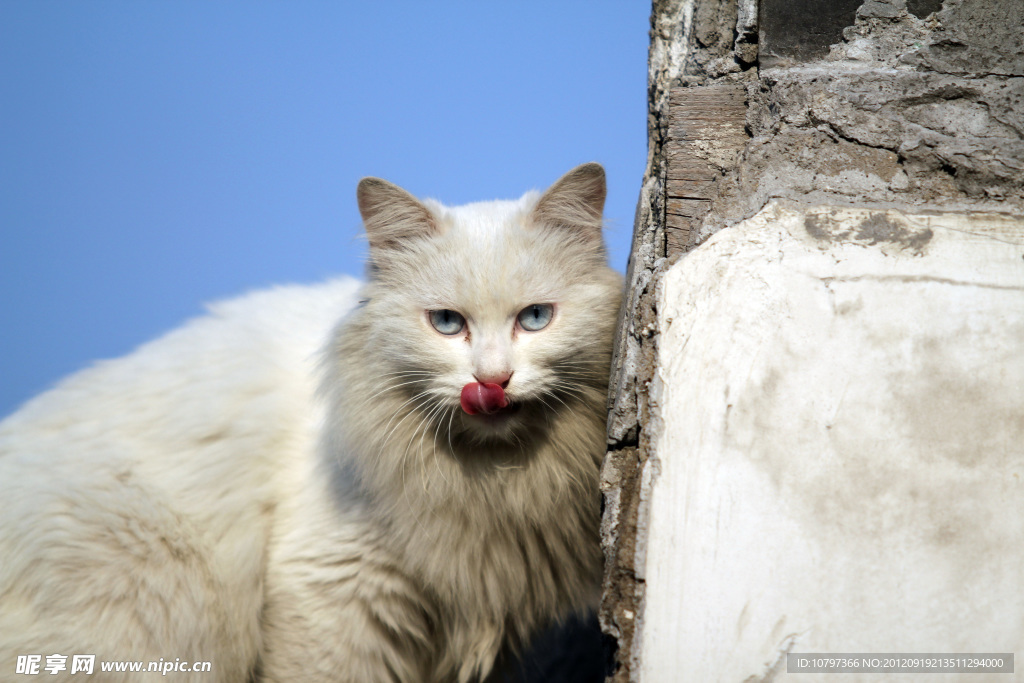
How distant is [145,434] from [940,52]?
2.54m

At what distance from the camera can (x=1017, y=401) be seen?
135 centimetres

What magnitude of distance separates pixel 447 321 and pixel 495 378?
0.30 metres

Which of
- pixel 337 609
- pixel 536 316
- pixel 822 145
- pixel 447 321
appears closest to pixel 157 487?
pixel 337 609

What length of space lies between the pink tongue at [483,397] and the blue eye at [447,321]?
0.22 metres

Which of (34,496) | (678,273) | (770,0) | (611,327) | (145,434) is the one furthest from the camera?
(145,434)

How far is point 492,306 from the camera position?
6.14ft

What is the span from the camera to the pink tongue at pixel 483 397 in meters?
1.75

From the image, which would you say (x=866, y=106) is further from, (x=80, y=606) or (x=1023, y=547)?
(x=80, y=606)

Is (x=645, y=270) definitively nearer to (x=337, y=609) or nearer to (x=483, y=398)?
(x=483, y=398)

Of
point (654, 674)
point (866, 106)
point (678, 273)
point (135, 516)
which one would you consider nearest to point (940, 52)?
point (866, 106)

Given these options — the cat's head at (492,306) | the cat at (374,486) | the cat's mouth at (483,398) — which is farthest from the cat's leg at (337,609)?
the cat's mouth at (483,398)

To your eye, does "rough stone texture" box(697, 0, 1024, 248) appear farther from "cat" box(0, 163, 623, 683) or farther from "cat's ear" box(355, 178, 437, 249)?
"cat's ear" box(355, 178, 437, 249)

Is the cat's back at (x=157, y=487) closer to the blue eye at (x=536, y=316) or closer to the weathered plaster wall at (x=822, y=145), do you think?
the blue eye at (x=536, y=316)

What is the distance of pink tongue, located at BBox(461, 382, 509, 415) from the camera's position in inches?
68.8
